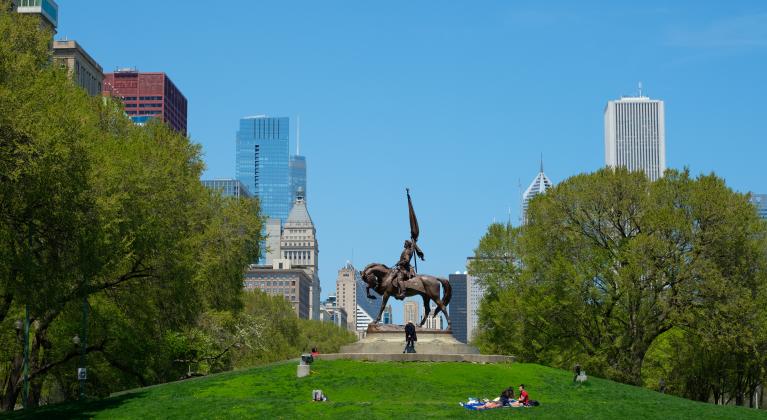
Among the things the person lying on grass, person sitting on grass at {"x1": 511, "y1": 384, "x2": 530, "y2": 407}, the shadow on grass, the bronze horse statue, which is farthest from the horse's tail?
the shadow on grass

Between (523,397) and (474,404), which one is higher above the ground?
(523,397)

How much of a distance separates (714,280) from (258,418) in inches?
1496

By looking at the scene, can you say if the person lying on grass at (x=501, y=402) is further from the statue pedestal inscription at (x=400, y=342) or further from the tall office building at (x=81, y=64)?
the tall office building at (x=81, y=64)

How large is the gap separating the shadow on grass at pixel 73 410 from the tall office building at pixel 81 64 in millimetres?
81406

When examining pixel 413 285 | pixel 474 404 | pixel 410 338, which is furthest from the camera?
pixel 413 285

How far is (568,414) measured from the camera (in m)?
43.2

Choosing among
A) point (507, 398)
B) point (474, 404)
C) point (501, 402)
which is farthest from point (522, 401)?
point (474, 404)

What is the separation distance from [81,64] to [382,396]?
9830cm

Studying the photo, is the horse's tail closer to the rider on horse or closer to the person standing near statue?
the rider on horse

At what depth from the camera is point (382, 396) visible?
47688 millimetres

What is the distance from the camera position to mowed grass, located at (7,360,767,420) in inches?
1687

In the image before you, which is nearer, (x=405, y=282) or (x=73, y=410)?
(x=73, y=410)

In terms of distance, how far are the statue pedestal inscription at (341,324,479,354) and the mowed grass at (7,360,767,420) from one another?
368 cm

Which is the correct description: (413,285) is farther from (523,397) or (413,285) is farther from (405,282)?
(523,397)
